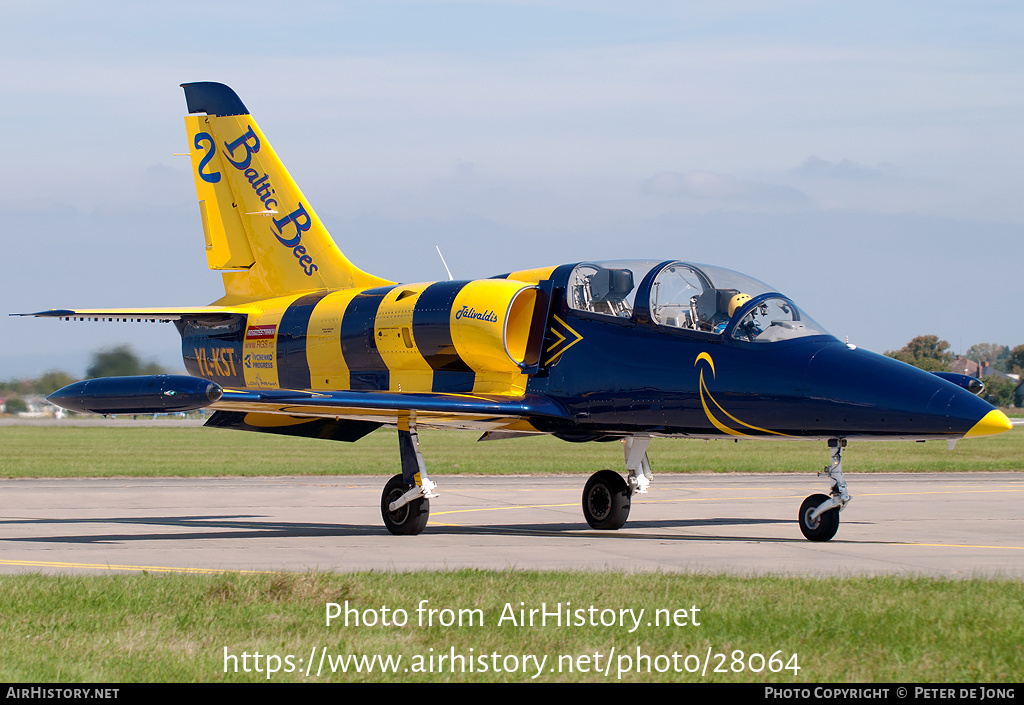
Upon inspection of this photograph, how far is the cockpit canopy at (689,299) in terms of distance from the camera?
13773mm

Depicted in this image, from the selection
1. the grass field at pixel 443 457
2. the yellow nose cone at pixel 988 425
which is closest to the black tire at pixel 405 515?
the yellow nose cone at pixel 988 425

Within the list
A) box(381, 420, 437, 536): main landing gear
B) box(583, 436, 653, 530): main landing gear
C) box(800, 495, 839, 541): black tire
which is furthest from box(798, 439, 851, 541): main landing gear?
box(381, 420, 437, 536): main landing gear

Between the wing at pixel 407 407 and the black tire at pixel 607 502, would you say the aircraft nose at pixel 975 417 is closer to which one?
the wing at pixel 407 407

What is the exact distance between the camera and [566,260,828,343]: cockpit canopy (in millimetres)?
13773

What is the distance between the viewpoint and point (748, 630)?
809 cm

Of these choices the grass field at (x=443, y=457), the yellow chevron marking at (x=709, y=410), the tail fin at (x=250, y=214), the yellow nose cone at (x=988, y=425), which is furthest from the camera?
the grass field at (x=443, y=457)

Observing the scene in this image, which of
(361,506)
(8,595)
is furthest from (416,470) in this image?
(8,595)

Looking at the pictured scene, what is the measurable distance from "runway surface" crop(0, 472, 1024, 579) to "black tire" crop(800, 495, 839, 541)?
0.20m

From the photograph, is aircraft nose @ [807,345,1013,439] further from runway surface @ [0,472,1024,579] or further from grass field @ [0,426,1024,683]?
grass field @ [0,426,1024,683]

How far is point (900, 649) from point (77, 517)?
14.9 meters

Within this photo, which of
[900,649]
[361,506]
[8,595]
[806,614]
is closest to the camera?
[900,649]

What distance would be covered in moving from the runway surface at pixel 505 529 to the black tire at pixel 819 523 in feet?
0.66

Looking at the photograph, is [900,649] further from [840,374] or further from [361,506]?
[361,506]

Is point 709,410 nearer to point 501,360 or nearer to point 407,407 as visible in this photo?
point 501,360
